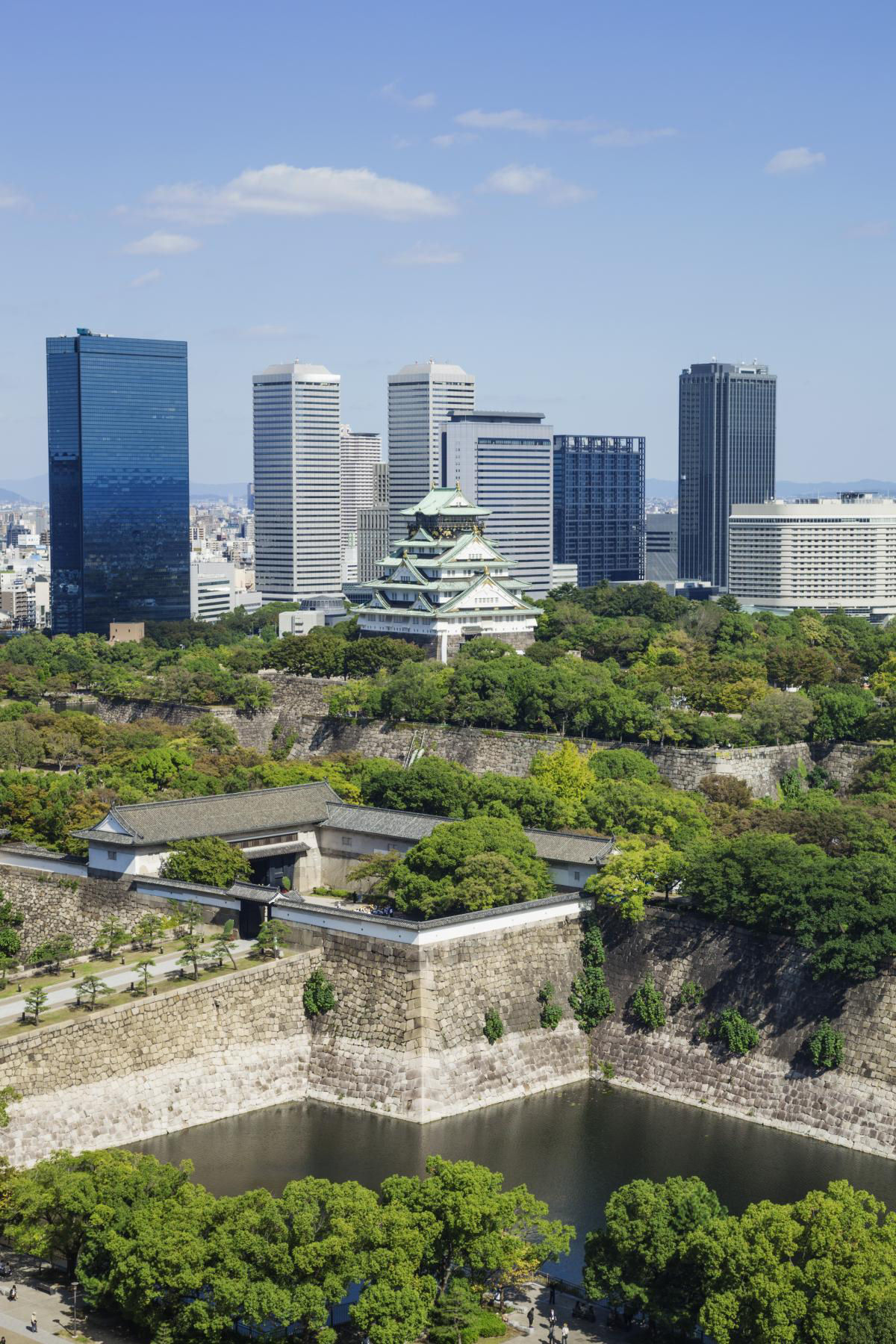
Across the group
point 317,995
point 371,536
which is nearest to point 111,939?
point 317,995

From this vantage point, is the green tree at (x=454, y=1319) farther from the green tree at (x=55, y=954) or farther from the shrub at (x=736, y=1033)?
the green tree at (x=55, y=954)

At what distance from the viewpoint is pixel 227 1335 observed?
1046 inches

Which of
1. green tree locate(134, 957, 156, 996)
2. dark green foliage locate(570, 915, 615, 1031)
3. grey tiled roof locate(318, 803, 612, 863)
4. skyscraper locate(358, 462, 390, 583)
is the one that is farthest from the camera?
skyscraper locate(358, 462, 390, 583)

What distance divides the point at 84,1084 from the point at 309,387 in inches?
4851

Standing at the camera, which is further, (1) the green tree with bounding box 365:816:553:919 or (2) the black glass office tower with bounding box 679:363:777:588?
(2) the black glass office tower with bounding box 679:363:777:588

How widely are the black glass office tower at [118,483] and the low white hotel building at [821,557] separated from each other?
130 feet

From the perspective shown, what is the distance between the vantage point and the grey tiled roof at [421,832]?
4403 cm

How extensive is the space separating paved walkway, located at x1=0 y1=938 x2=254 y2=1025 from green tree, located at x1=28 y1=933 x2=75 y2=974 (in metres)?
0.46

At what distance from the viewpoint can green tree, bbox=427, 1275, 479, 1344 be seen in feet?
87.9

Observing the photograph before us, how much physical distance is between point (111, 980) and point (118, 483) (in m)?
90.7

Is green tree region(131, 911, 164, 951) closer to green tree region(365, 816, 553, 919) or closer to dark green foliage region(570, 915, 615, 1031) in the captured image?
green tree region(365, 816, 553, 919)

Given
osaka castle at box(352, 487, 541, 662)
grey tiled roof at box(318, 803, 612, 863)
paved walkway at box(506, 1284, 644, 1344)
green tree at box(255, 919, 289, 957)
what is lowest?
Answer: paved walkway at box(506, 1284, 644, 1344)

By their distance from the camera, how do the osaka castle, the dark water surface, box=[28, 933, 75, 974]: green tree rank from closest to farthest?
1. the dark water surface
2. box=[28, 933, 75, 974]: green tree
3. the osaka castle

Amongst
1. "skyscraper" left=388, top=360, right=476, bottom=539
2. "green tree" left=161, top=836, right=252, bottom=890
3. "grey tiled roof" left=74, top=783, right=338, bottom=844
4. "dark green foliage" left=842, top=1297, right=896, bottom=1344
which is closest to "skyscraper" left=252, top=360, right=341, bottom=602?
"skyscraper" left=388, top=360, right=476, bottom=539
